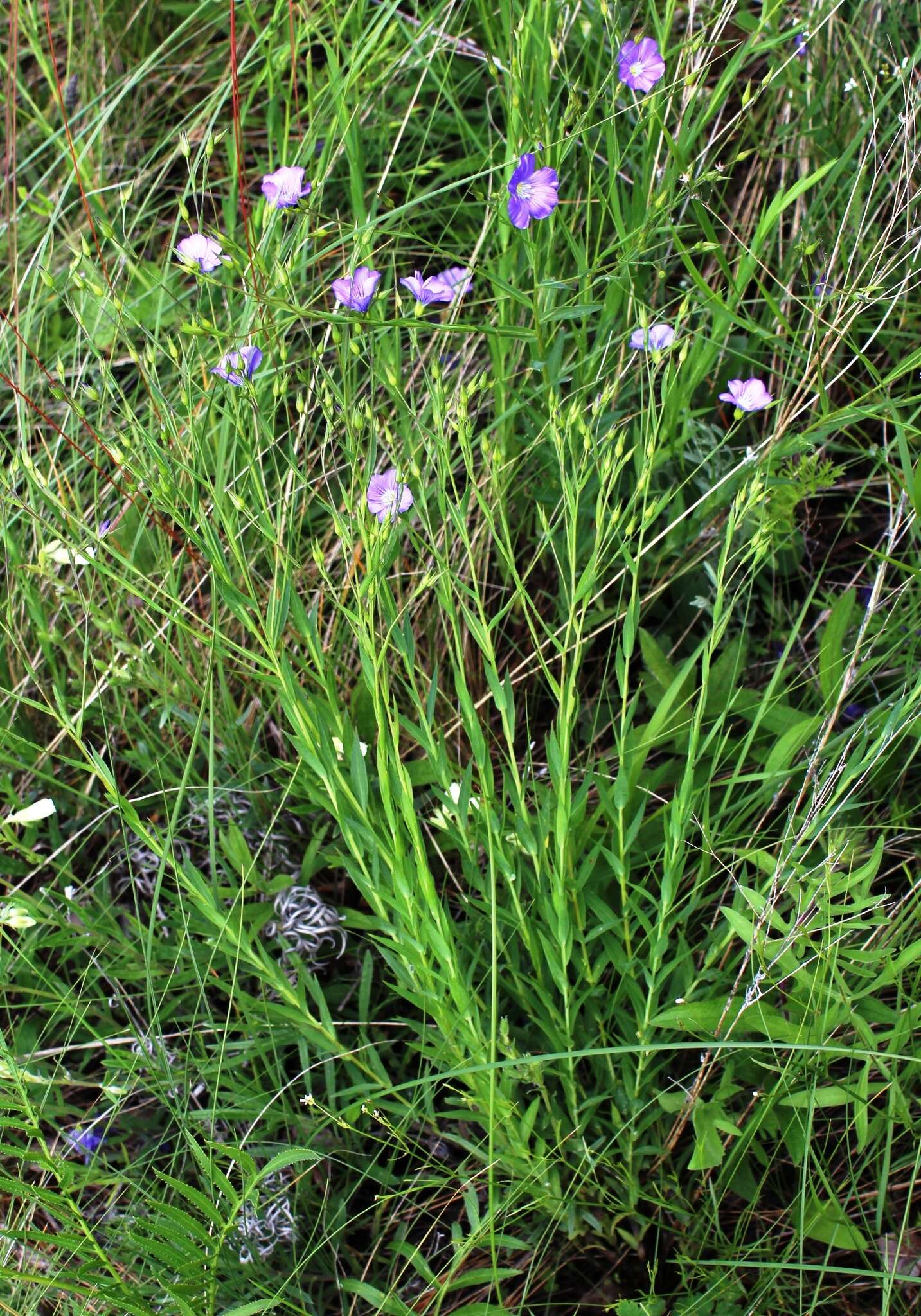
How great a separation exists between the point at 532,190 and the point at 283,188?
1.06 ft

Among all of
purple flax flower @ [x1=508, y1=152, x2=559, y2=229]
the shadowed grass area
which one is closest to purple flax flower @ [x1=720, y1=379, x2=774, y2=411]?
the shadowed grass area

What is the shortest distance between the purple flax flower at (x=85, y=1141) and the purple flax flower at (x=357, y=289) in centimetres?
113

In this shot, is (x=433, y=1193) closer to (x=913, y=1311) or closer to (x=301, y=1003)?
(x=301, y=1003)

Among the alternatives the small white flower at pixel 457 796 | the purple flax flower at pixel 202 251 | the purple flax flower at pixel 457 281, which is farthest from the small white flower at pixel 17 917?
the purple flax flower at pixel 457 281

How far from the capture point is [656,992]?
135 cm

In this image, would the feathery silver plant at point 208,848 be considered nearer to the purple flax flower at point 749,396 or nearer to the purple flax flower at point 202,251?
the purple flax flower at point 202,251

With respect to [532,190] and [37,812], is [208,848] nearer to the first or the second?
[37,812]

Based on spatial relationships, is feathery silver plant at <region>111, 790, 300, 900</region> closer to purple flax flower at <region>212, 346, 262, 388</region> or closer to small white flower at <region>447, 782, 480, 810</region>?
small white flower at <region>447, 782, 480, 810</region>

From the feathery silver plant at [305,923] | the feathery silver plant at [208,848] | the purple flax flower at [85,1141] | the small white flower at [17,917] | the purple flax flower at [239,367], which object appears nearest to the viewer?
the purple flax flower at [239,367]

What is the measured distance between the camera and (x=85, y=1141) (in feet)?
5.19

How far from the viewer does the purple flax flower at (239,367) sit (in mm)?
1265

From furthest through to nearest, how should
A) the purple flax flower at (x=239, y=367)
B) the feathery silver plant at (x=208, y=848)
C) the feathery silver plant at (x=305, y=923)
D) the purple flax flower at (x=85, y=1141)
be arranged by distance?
1. the feathery silver plant at (x=208, y=848)
2. the feathery silver plant at (x=305, y=923)
3. the purple flax flower at (x=85, y=1141)
4. the purple flax flower at (x=239, y=367)

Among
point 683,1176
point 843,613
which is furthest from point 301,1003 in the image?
point 843,613

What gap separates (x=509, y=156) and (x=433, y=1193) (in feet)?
4.88
